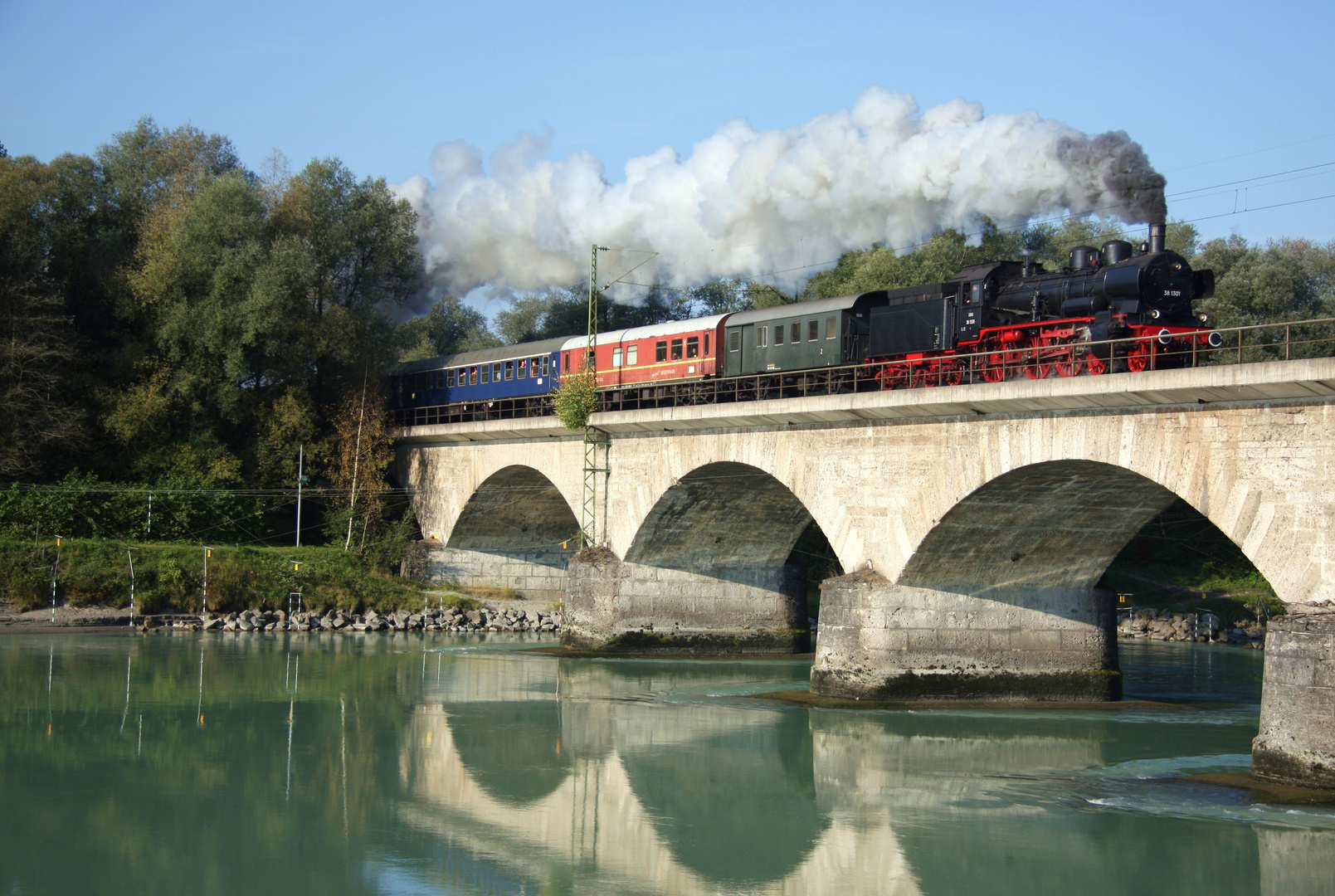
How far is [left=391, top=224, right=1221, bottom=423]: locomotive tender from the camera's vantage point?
75.6ft

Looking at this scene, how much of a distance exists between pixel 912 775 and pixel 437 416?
89.0ft

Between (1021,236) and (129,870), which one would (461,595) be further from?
(1021,236)

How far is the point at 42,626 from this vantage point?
35406 mm

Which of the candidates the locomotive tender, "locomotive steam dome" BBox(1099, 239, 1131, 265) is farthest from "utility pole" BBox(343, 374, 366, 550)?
"locomotive steam dome" BBox(1099, 239, 1131, 265)

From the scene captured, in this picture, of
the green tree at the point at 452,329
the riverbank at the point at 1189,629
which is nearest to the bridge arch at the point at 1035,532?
the riverbank at the point at 1189,629

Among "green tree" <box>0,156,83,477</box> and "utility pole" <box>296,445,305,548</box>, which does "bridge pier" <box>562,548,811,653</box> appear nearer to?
"utility pole" <box>296,445,305,548</box>

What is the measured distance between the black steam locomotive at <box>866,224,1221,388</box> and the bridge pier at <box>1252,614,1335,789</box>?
5.25 m

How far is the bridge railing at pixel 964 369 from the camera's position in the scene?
71.0 ft

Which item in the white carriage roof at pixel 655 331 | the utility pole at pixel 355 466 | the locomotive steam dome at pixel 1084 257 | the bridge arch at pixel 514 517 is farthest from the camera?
the utility pole at pixel 355 466

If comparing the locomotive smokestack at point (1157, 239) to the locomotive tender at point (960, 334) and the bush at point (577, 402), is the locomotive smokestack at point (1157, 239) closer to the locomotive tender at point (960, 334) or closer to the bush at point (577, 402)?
the locomotive tender at point (960, 334)

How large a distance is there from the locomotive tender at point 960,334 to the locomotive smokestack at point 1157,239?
26 mm

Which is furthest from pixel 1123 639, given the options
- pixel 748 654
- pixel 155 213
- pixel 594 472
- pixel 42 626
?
pixel 155 213

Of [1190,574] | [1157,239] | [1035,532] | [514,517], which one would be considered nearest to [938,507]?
[1035,532]

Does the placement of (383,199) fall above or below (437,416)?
above
